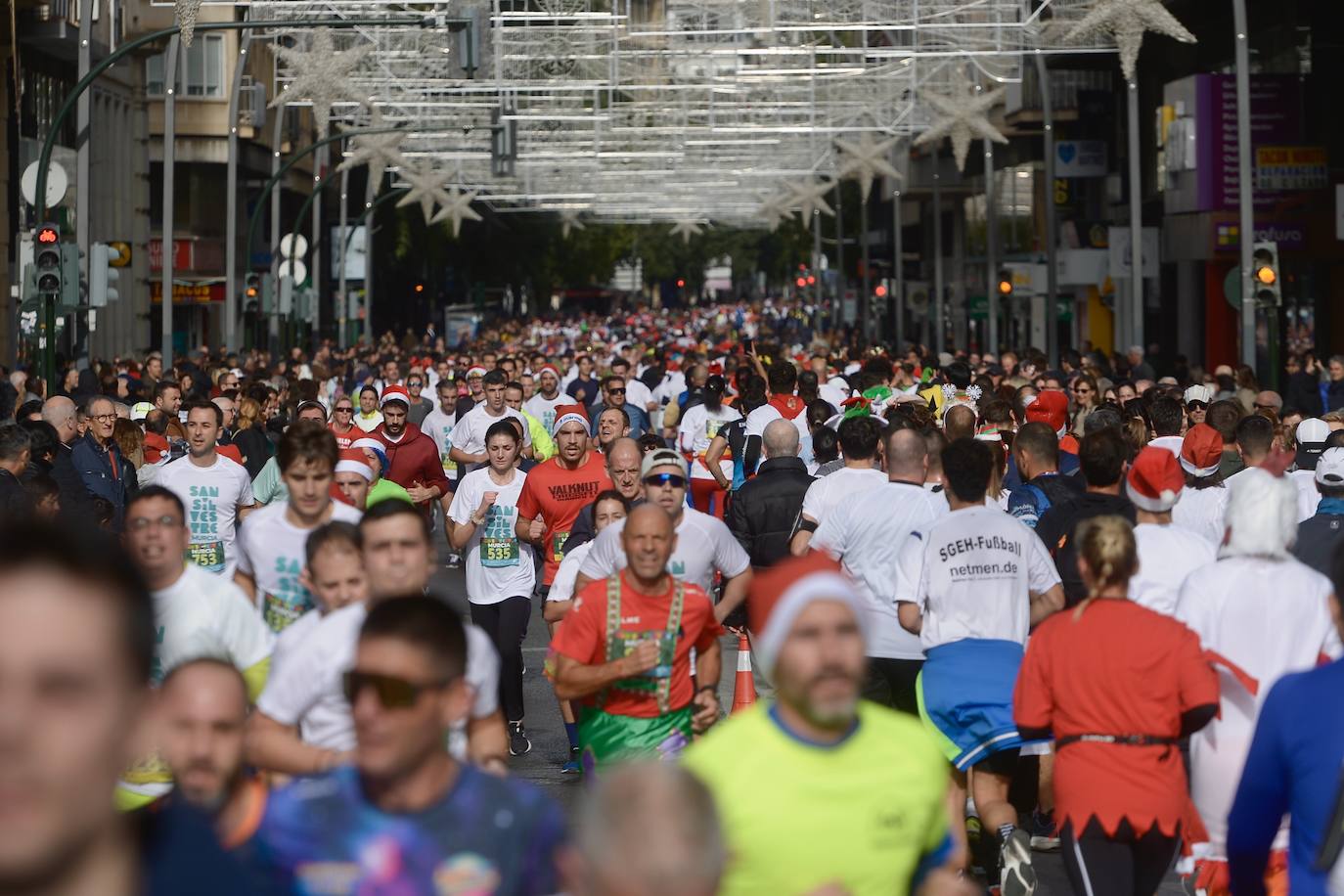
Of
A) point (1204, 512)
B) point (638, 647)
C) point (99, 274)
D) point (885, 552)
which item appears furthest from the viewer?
point (99, 274)

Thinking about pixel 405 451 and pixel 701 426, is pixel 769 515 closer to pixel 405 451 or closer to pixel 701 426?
pixel 405 451

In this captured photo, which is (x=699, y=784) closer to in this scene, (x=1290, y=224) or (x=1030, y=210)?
(x=1290, y=224)

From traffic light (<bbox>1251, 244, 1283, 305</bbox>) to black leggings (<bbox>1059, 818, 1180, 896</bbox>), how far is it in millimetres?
22656

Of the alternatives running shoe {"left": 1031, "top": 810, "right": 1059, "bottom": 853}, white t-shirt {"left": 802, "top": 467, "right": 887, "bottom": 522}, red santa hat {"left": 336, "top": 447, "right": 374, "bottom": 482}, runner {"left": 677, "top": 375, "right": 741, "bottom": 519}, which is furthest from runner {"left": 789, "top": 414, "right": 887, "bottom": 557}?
runner {"left": 677, "top": 375, "right": 741, "bottom": 519}

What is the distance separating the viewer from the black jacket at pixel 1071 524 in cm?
985

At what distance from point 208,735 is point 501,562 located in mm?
7707

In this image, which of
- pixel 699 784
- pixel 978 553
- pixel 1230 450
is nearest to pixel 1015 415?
pixel 1230 450

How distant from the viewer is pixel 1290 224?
129 ft

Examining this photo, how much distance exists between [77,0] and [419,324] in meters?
52.3

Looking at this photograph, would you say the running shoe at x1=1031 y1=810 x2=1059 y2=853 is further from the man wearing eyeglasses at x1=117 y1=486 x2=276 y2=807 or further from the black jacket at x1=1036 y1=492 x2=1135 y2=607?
the man wearing eyeglasses at x1=117 y1=486 x2=276 y2=807

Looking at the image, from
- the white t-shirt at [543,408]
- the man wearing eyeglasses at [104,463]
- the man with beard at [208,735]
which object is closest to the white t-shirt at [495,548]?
the man wearing eyeglasses at [104,463]

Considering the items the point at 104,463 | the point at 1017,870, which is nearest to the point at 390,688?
the point at 1017,870

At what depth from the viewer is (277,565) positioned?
8430mm

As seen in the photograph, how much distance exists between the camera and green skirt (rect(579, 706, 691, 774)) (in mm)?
8031
